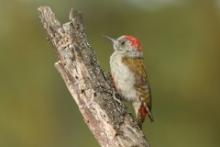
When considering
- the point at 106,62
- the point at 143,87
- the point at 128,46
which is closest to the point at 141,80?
the point at 143,87

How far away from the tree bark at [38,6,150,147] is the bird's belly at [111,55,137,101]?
3.91 ft

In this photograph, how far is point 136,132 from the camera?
476 inches

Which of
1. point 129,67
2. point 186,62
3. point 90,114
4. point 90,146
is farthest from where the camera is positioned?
point 186,62

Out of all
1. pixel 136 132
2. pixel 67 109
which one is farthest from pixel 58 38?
pixel 67 109

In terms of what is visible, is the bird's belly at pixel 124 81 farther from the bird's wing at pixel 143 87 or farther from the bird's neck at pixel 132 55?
the bird's neck at pixel 132 55

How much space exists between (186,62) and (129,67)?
904 inches

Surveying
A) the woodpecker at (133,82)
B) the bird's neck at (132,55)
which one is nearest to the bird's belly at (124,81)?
the woodpecker at (133,82)

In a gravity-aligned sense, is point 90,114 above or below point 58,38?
below

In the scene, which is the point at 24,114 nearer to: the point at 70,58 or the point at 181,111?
the point at 181,111

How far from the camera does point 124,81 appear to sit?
13.3m

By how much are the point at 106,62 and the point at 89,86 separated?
1802cm

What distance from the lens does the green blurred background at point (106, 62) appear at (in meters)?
32.7

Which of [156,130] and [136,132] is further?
[156,130]

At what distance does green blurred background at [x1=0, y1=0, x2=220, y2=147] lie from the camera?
1288 inches
